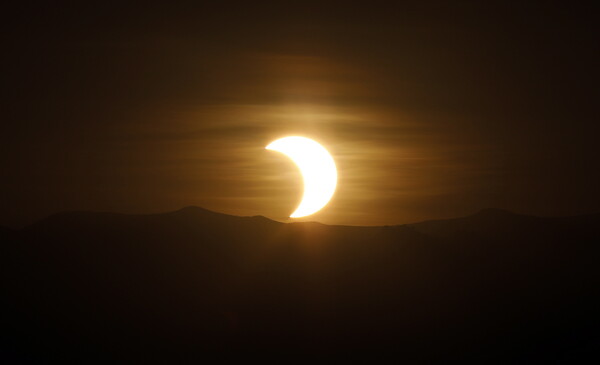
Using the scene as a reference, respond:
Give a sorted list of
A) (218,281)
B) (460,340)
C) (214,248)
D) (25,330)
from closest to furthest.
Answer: (25,330), (460,340), (218,281), (214,248)

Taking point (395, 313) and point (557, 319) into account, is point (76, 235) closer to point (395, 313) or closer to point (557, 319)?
point (395, 313)

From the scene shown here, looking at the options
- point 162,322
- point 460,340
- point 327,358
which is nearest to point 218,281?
point 162,322

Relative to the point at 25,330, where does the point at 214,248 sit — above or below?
above

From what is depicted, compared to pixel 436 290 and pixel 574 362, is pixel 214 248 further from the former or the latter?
pixel 574 362

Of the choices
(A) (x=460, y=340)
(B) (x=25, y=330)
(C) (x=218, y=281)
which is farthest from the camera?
(C) (x=218, y=281)

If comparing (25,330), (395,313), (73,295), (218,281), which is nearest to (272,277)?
(218,281)

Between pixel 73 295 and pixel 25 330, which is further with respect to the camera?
pixel 73 295

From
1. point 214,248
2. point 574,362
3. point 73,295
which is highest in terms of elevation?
point 214,248
